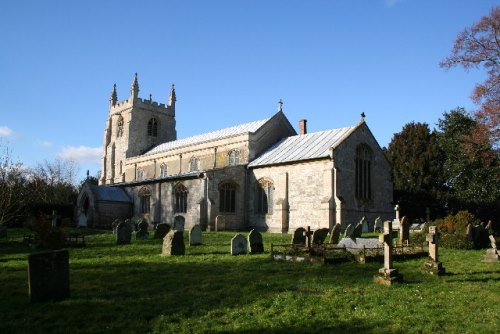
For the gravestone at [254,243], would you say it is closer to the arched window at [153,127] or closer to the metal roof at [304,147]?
the metal roof at [304,147]

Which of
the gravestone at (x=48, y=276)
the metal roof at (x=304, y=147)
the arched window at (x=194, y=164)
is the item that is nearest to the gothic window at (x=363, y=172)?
the metal roof at (x=304, y=147)

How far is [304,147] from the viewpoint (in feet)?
105

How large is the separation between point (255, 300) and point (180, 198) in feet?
85.1

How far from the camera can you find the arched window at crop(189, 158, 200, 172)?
41.4 metres

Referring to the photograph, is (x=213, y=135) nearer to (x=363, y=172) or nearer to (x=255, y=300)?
(x=363, y=172)

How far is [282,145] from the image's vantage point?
3516 cm

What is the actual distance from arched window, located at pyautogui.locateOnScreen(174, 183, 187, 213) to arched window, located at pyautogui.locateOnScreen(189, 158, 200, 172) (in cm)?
705

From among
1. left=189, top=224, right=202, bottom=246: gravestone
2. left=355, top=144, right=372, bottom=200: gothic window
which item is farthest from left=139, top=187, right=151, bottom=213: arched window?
left=189, top=224, right=202, bottom=246: gravestone

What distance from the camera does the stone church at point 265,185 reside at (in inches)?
1133

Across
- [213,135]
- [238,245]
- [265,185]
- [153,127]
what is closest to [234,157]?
[265,185]

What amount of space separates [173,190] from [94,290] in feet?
81.9

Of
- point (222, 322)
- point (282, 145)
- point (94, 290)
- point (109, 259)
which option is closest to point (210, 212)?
point (282, 145)

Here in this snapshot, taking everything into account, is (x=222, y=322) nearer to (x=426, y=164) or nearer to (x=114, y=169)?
(x=426, y=164)

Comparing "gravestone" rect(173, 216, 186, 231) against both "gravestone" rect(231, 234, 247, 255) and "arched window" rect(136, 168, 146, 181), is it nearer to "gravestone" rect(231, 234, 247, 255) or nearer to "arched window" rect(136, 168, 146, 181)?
"gravestone" rect(231, 234, 247, 255)
